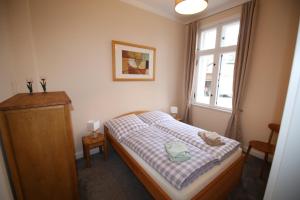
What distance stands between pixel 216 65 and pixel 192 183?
263cm

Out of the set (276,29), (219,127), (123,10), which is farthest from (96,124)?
(276,29)

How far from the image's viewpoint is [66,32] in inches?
79.3

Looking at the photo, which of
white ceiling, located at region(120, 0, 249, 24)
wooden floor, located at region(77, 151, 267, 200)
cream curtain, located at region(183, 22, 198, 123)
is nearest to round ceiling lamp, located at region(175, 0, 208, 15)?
white ceiling, located at region(120, 0, 249, 24)

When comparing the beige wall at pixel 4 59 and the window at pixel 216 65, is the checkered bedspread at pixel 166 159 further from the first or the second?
the window at pixel 216 65

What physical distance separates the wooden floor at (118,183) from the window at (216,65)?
4.74 ft

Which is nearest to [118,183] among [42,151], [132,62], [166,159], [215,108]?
[166,159]

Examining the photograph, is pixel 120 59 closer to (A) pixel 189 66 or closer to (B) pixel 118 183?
(A) pixel 189 66

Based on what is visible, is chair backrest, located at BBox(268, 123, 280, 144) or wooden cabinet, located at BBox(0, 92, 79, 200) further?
chair backrest, located at BBox(268, 123, 280, 144)

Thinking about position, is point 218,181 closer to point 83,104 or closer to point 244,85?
point 244,85

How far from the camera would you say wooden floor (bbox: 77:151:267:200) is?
5.39 ft

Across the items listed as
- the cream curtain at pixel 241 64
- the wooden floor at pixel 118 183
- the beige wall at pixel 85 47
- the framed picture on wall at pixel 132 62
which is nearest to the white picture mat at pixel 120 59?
the framed picture on wall at pixel 132 62

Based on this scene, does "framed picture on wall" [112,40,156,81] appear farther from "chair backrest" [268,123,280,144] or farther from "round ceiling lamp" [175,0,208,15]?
"chair backrest" [268,123,280,144]

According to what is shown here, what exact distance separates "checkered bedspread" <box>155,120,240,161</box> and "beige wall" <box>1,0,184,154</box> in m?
0.97

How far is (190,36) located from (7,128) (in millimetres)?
3677
